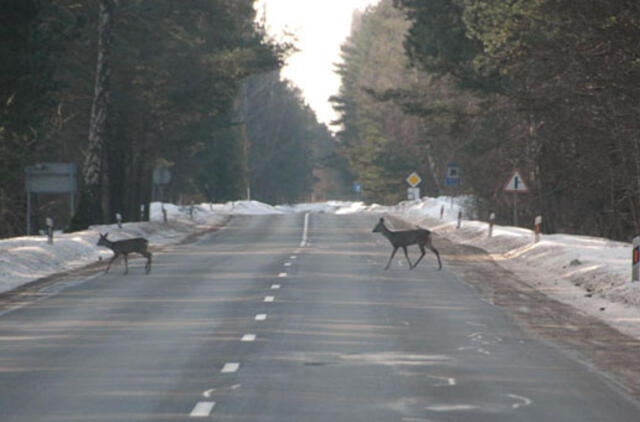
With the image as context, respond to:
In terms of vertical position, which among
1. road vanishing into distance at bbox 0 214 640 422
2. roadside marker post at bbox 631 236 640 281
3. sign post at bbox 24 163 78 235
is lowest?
road vanishing into distance at bbox 0 214 640 422

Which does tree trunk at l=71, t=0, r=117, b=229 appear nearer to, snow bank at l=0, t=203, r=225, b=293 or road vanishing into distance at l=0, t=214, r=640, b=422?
snow bank at l=0, t=203, r=225, b=293

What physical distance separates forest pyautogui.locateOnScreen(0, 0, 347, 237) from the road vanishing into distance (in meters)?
6.16

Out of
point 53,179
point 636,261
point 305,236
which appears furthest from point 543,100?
point 305,236

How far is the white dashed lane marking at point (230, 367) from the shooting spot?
13328 millimetres

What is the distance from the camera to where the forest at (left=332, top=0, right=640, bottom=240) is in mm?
27531

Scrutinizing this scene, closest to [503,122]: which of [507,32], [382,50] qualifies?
[507,32]

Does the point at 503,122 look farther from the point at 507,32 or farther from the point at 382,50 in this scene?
the point at 382,50

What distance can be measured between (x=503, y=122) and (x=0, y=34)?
Result: 26.9 m

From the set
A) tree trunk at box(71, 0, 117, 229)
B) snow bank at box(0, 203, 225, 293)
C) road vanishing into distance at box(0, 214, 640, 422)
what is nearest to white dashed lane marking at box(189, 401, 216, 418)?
road vanishing into distance at box(0, 214, 640, 422)

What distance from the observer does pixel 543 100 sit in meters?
35.3

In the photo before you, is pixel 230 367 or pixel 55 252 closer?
pixel 230 367

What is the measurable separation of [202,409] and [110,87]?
1496 inches

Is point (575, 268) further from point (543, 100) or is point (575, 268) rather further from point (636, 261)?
point (543, 100)

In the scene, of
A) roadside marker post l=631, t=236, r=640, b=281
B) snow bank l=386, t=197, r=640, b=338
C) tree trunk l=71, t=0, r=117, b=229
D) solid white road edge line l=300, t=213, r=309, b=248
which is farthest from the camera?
tree trunk l=71, t=0, r=117, b=229
